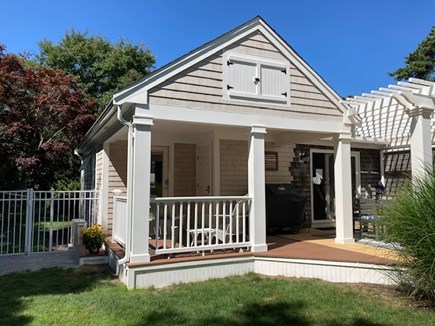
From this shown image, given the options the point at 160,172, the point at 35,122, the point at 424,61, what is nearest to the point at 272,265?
the point at 160,172

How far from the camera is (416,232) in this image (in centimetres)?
377

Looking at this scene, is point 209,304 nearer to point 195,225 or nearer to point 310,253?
point 195,225

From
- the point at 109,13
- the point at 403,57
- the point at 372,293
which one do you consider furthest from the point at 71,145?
the point at 403,57

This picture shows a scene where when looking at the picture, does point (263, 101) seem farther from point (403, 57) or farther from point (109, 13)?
point (403, 57)

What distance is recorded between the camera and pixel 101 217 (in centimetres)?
802

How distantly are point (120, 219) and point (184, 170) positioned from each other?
2436mm

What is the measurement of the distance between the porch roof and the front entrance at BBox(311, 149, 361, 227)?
1465mm

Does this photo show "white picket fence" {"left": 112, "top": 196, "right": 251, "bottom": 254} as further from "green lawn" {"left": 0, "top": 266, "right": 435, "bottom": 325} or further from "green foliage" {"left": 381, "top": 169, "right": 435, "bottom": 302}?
"green foliage" {"left": 381, "top": 169, "right": 435, "bottom": 302}

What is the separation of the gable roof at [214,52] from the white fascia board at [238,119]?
13.5 inches

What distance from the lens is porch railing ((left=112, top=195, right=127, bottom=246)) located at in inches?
232

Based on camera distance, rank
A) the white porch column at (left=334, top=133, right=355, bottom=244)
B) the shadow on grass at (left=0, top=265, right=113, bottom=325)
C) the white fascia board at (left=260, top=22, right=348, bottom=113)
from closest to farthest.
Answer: the shadow on grass at (left=0, top=265, right=113, bottom=325), the white fascia board at (left=260, top=22, right=348, bottom=113), the white porch column at (left=334, top=133, right=355, bottom=244)

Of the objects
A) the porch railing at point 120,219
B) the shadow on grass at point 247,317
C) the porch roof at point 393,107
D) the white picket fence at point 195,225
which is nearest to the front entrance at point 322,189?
the porch roof at point 393,107

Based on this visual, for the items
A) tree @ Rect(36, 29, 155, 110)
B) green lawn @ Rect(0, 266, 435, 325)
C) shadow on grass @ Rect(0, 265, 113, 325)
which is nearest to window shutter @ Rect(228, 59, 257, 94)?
green lawn @ Rect(0, 266, 435, 325)

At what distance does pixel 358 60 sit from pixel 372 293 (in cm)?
1880
